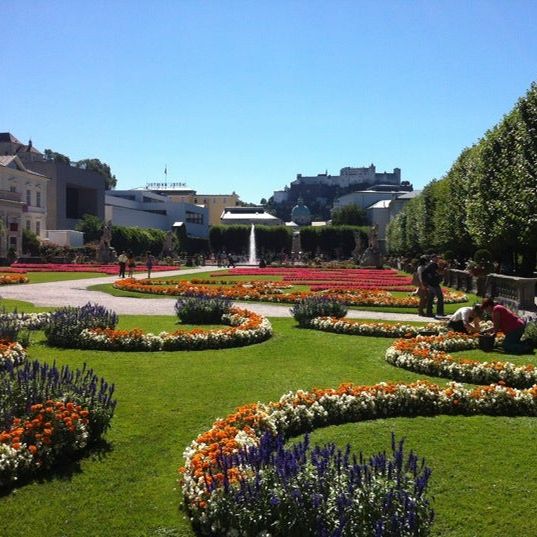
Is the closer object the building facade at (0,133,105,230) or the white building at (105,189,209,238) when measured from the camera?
the building facade at (0,133,105,230)

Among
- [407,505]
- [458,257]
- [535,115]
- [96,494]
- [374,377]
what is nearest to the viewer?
[407,505]

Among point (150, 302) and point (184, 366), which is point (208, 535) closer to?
point (184, 366)

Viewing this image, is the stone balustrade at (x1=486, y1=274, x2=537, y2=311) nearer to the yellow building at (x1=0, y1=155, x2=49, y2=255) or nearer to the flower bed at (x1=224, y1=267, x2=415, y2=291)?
the flower bed at (x1=224, y1=267, x2=415, y2=291)

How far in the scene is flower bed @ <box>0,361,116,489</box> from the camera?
530cm

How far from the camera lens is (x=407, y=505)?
3.89 meters

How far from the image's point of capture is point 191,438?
21.0 feet

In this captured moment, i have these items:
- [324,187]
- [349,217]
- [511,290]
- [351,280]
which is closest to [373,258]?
[351,280]

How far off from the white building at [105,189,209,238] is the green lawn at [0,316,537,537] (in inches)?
3033

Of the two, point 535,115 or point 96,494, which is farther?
point 535,115

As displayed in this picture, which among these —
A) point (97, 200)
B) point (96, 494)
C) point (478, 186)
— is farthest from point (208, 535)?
point (97, 200)

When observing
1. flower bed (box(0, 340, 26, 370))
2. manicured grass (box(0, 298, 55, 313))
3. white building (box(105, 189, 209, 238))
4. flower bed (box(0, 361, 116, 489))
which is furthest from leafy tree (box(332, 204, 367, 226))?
flower bed (box(0, 361, 116, 489))

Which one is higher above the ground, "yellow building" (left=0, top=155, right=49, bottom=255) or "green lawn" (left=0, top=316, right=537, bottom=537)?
"yellow building" (left=0, top=155, right=49, bottom=255)

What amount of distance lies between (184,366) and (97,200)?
71056 millimetres

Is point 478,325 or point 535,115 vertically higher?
point 535,115
